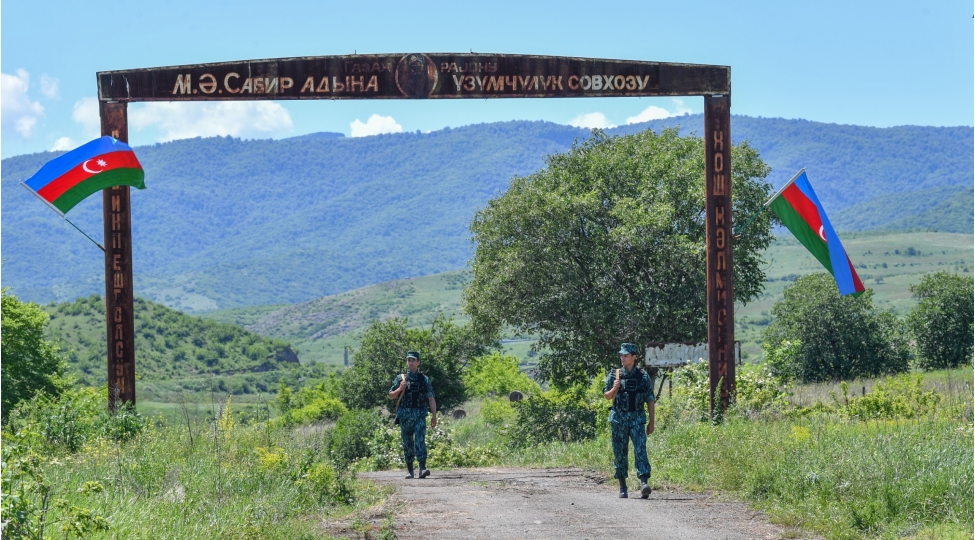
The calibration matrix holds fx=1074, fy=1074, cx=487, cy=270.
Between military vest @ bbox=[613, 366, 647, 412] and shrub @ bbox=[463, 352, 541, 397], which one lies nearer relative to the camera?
military vest @ bbox=[613, 366, 647, 412]

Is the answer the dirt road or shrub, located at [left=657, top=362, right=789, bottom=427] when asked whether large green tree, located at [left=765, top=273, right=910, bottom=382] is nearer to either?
shrub, located at [left=657, top=362, right=789, bottom=427]

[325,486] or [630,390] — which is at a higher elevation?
[630,390]

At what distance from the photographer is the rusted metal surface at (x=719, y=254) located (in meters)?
15.7

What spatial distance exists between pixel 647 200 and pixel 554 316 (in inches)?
160

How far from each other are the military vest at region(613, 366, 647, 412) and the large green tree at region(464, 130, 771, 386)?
15.2 meters

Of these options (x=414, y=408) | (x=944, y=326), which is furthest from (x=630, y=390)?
(x=944, y=326)

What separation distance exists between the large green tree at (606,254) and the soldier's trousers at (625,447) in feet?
A: 49.9

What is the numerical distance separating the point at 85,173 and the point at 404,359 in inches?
1198

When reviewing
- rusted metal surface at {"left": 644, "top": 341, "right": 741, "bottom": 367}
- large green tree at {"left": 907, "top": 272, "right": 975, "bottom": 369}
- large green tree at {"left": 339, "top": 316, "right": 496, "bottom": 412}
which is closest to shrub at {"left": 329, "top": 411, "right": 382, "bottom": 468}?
rusted metal surface at {"left": 644, "top": 341, "right": 741, "bottom": 367}

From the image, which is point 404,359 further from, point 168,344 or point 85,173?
point 168,344

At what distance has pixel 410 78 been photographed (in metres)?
15.0

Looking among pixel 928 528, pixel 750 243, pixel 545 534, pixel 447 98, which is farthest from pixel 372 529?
pixel 750 243

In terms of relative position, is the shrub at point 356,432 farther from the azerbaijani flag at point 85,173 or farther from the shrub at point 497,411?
the shrub at point 497,411

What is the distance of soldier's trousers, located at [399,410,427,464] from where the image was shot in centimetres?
1431
